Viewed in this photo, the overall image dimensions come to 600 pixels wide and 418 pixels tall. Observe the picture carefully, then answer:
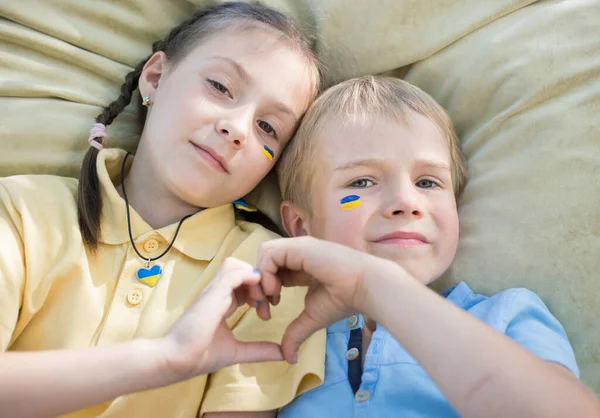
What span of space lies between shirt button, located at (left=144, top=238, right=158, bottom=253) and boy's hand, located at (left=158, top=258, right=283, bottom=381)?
316 mm

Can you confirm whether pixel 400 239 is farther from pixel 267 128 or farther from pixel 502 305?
pixel 267 128

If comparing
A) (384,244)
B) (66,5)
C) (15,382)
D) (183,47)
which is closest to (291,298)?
(384,244)

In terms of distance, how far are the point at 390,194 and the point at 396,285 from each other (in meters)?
0.32

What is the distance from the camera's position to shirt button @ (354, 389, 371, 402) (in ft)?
3.84

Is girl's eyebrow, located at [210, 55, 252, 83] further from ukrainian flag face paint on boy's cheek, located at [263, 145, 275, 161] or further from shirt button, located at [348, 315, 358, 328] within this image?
shirt button, located at [348, 315, 358, 328]

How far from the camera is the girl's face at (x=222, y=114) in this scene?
1.37m

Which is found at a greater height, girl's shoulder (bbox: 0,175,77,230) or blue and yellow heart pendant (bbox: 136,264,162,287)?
girl's shoulder (bbox: 0,175,77,230)

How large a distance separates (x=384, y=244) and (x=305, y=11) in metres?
0.78

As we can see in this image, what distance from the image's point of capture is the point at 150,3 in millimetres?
1696

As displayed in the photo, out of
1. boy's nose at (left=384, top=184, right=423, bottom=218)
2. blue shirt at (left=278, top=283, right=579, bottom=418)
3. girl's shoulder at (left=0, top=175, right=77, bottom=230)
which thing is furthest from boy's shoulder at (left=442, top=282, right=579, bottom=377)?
girl's shoulder at (left=0, top=175, right=77, bottom=230)

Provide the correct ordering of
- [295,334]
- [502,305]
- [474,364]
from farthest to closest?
1. [502,305]
2. [295,334]
3. [474,364]

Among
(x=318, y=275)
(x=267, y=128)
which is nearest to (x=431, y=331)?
(x=318, y=275)

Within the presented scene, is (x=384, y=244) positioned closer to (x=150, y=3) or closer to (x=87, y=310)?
(x=87, y=310)

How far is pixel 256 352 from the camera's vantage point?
109 centimetres
